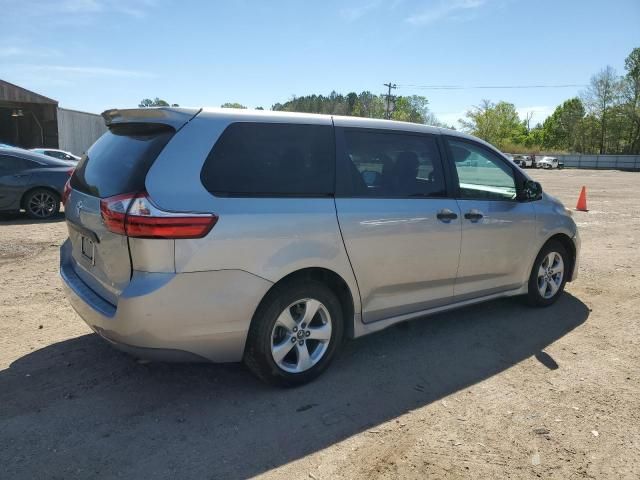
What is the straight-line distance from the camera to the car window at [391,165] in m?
3.68

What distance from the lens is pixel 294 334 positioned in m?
3.37

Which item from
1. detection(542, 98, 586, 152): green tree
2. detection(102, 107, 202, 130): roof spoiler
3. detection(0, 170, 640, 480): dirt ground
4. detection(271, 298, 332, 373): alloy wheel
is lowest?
detection(0, 170, 640, 480): dirt ground

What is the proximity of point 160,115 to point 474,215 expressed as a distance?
263cm

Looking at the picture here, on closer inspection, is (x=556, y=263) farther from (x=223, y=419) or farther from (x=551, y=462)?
(x=223, y=419)

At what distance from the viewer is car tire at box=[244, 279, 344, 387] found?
10.5ft

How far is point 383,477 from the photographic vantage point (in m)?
2.59

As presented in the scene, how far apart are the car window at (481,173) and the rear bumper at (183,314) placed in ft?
7.18

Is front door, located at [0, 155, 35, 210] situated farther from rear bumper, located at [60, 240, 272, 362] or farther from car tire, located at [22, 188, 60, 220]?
rear bumper, located at [60, 240, 272, 362]

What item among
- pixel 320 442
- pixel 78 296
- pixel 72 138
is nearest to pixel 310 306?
pixel 320 442

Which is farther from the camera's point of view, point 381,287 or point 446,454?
point 381,287

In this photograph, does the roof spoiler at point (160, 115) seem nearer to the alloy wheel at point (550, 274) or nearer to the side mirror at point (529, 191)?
the side mirror at point (529, 191)

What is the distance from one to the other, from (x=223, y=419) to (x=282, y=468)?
1.92 feet

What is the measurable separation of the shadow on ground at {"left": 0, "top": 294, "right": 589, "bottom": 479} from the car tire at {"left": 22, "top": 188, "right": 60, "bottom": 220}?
7.04m

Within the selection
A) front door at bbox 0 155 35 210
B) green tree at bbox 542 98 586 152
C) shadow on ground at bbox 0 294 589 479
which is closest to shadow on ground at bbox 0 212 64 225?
front door at bbox 0 155 35 210
